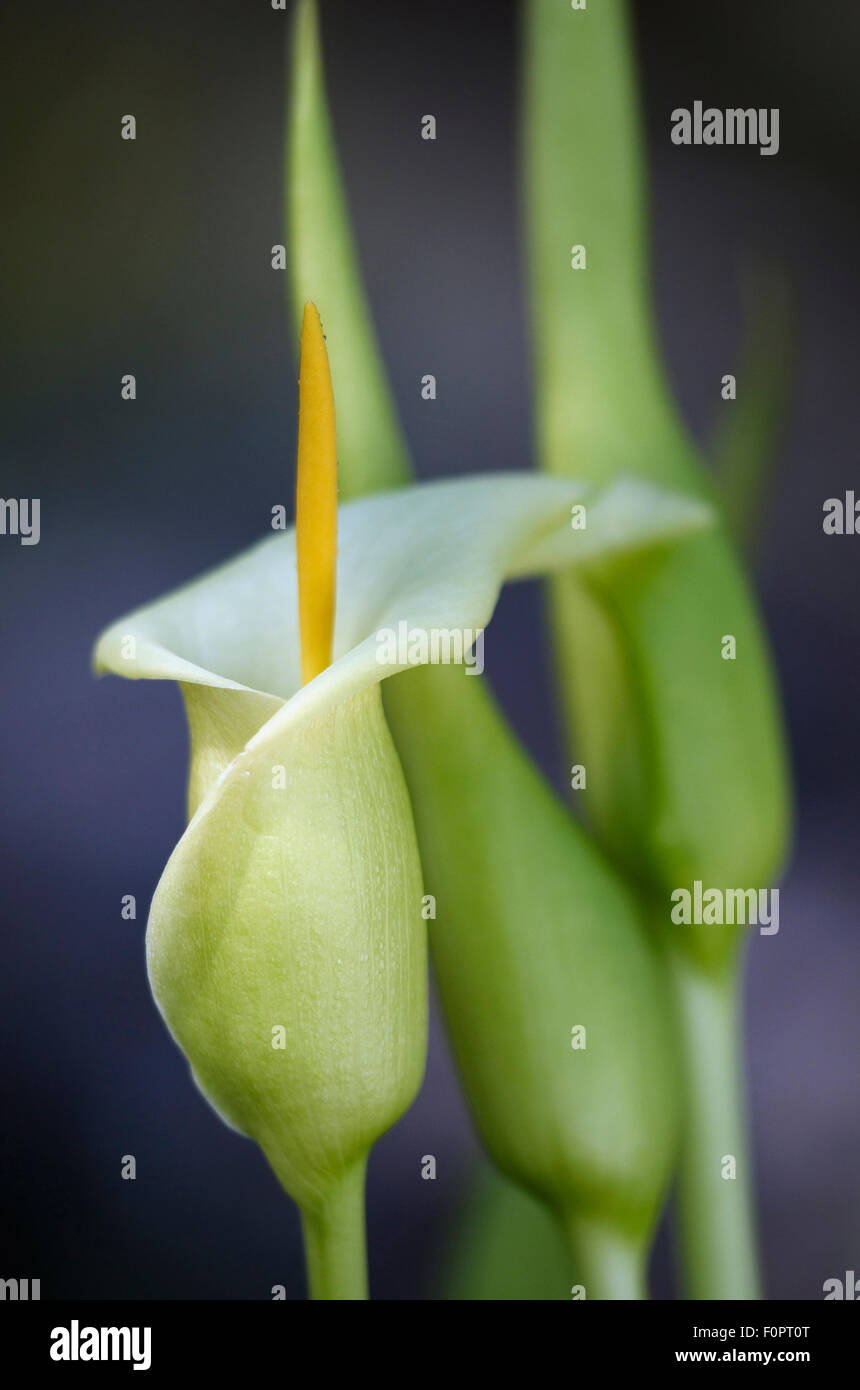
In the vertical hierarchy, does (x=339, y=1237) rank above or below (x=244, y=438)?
below

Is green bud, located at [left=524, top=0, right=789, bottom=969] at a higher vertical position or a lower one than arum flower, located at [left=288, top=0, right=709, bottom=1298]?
higher

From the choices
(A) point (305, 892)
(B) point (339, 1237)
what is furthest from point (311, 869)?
(B) point (339, 1237)

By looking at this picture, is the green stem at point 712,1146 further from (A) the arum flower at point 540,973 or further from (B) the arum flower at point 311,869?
(B) the arum flower at point 311,869

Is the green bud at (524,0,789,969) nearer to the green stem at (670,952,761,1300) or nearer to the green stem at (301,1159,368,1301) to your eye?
the green stem at (670,952,761,1300)

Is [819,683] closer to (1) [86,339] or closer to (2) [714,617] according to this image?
(2) [714,617]

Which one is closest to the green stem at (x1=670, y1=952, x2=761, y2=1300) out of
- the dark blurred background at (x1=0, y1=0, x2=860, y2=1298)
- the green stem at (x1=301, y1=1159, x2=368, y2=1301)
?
the dark blurred background at (x1=0, y1=0, x2=860, y2=1298)

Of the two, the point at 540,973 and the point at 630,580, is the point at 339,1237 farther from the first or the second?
the point at 630,580
